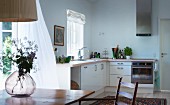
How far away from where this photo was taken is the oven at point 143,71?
8289 mm

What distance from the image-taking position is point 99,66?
311 inches

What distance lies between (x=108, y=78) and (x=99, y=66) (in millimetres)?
959

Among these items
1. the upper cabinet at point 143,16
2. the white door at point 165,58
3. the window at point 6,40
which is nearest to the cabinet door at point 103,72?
the upper cabinet at point 143,16

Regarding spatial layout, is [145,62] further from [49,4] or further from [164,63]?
[49,4]

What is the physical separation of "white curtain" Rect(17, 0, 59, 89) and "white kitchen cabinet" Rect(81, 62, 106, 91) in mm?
1367

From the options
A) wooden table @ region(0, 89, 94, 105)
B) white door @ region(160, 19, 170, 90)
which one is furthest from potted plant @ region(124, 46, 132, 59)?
wooden table @ region(0, 89, 94, 105)

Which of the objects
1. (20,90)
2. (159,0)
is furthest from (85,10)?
(20,90)

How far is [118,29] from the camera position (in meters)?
9.29

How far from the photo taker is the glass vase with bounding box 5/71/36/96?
2.84m

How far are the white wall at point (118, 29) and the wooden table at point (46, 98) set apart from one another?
6.20m

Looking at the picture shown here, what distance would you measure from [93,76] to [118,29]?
2524mm

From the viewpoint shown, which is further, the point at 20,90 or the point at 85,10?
the point at 85,10

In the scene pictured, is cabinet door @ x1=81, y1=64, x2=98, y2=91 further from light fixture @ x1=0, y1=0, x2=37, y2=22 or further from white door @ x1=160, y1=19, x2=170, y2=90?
light fixture @ x1=0, y1=0, x2=37, y2=22

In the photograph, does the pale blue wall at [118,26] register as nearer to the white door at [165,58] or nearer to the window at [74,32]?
the white door at [165,58]
